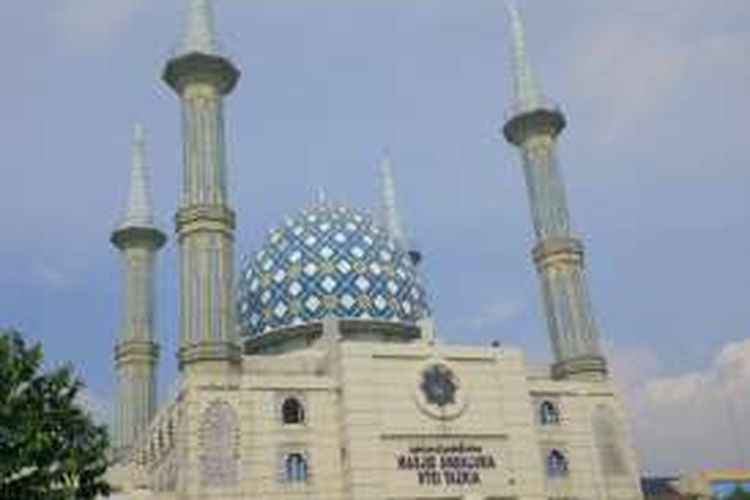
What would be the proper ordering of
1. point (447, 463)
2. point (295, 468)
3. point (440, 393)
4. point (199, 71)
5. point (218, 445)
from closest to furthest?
point (218, 445) → point (295, 468) → point (447, 463) → point (440, 393) → point (199, 71)

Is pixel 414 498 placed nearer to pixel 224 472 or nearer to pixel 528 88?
pixel 224 472

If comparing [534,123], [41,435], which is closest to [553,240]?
[534,123]

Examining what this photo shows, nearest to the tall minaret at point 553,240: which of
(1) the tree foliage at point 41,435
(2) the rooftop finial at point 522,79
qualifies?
(2) the rooftop finial at point 522,79

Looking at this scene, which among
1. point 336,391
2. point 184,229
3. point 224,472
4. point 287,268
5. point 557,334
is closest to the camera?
point 224,472

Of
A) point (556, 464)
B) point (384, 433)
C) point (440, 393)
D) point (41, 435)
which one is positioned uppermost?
point (440, 393)

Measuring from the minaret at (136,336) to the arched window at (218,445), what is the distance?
40.0 feet

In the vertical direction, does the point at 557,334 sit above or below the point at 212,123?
below

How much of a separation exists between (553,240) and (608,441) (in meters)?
8.41

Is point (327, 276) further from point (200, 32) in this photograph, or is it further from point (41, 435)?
point (41, 435)

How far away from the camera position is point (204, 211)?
1570 inches

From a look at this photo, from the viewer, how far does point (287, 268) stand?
46500 mm

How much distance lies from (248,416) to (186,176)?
31.9 ft

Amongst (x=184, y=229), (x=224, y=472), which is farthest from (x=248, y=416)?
(x=184, y=229)

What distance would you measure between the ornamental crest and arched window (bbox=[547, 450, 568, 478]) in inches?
162
